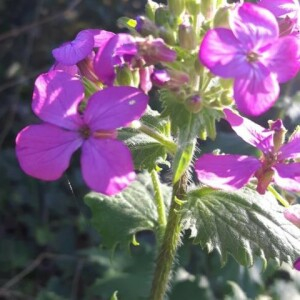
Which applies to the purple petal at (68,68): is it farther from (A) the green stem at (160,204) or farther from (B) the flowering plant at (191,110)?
(A) the green stem at (160,204)

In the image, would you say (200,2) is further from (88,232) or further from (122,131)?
(88,232)

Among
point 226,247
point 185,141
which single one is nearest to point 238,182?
point 185,141

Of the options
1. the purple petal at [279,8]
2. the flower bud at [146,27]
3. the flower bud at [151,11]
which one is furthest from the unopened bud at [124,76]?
the purple petal at [279,8]

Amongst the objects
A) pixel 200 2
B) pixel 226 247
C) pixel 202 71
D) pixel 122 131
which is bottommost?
pixel 226 247

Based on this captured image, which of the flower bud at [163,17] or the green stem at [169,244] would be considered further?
the green stem at [169,244]

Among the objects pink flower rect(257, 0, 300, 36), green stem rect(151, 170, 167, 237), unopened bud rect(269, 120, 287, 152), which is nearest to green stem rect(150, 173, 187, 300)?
green stem rect(151, 170, 167, 237)

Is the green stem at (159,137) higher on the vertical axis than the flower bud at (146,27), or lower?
lower
